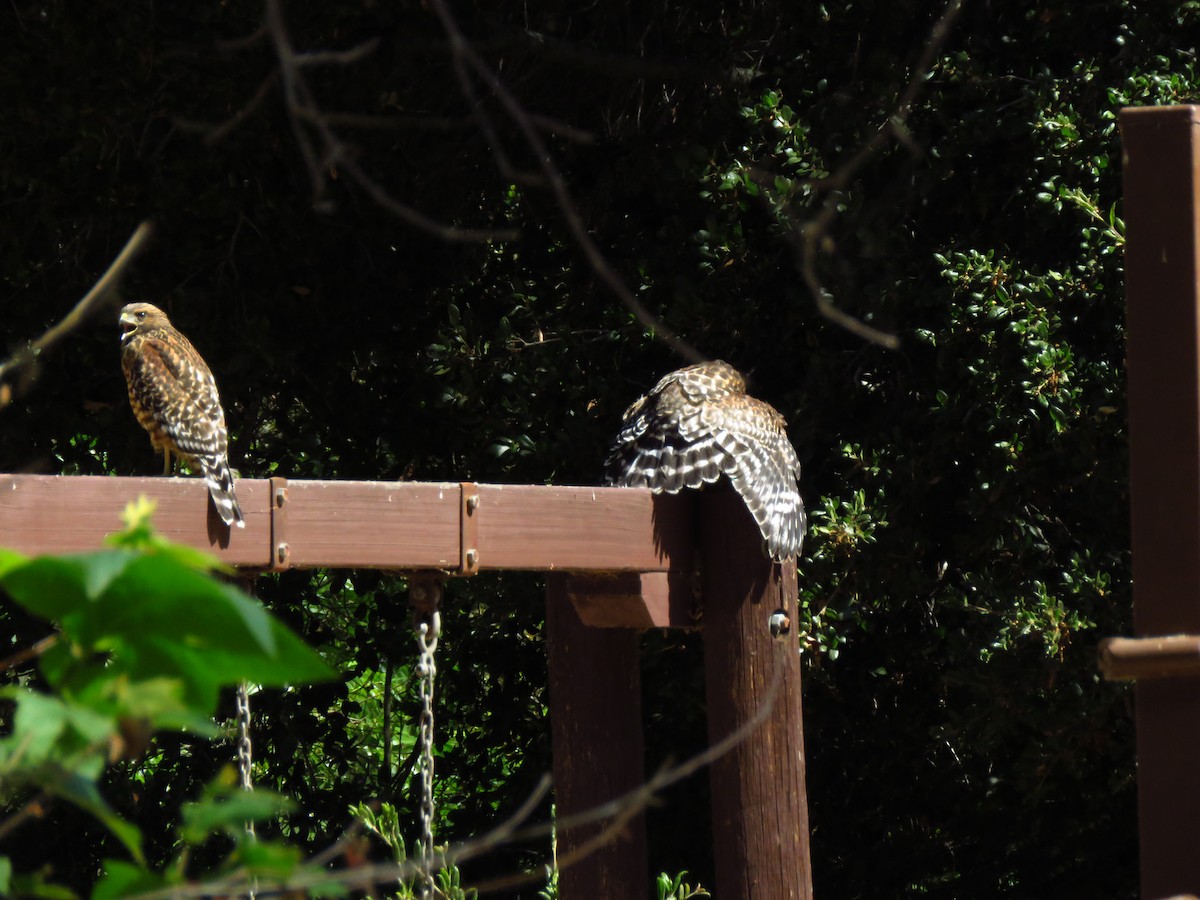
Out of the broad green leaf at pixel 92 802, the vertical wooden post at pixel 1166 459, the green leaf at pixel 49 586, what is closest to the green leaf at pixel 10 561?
the green leaf at pixel 49 586

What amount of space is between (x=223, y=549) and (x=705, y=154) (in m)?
2.98

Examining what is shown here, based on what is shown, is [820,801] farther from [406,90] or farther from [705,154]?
[406,90]

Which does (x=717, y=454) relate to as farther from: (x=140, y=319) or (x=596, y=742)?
(x=140, y=319)

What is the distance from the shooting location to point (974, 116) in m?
5.10

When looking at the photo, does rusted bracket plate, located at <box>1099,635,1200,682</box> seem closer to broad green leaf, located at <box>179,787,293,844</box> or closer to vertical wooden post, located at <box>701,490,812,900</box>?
vertical wooden post, located at <box>701,490,812,900</box>

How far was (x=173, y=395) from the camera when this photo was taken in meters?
4.39

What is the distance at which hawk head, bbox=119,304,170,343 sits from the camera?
15.9 ft

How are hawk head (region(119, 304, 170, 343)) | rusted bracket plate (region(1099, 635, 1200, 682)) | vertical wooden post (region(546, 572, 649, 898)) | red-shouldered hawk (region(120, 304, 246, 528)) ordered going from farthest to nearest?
hawk head (region(119, 304, 170, 343)) < red-shouldered hawk (region(120, 304, 246, 528)) < vertical wooden post (region(546, 572, 649, 898)) < rusted bracket plate (region(1099, 635, 1200, 682))

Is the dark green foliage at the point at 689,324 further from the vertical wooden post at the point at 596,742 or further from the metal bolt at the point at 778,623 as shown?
the metal bolt at the point at 778,623

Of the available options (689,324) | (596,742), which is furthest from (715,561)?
(689,324)

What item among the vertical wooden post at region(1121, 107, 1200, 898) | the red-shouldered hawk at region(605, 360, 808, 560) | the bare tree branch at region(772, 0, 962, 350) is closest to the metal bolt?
the red-shouldered hawk at region(605, 360, 808, 560)

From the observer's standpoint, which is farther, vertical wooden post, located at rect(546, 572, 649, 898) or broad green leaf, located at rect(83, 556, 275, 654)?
vertical wooden post, located at rect(546, 572, 649, 898)

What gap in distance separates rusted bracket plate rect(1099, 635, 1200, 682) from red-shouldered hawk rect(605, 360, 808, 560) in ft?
3.86

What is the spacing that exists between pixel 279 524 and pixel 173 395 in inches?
69.8
